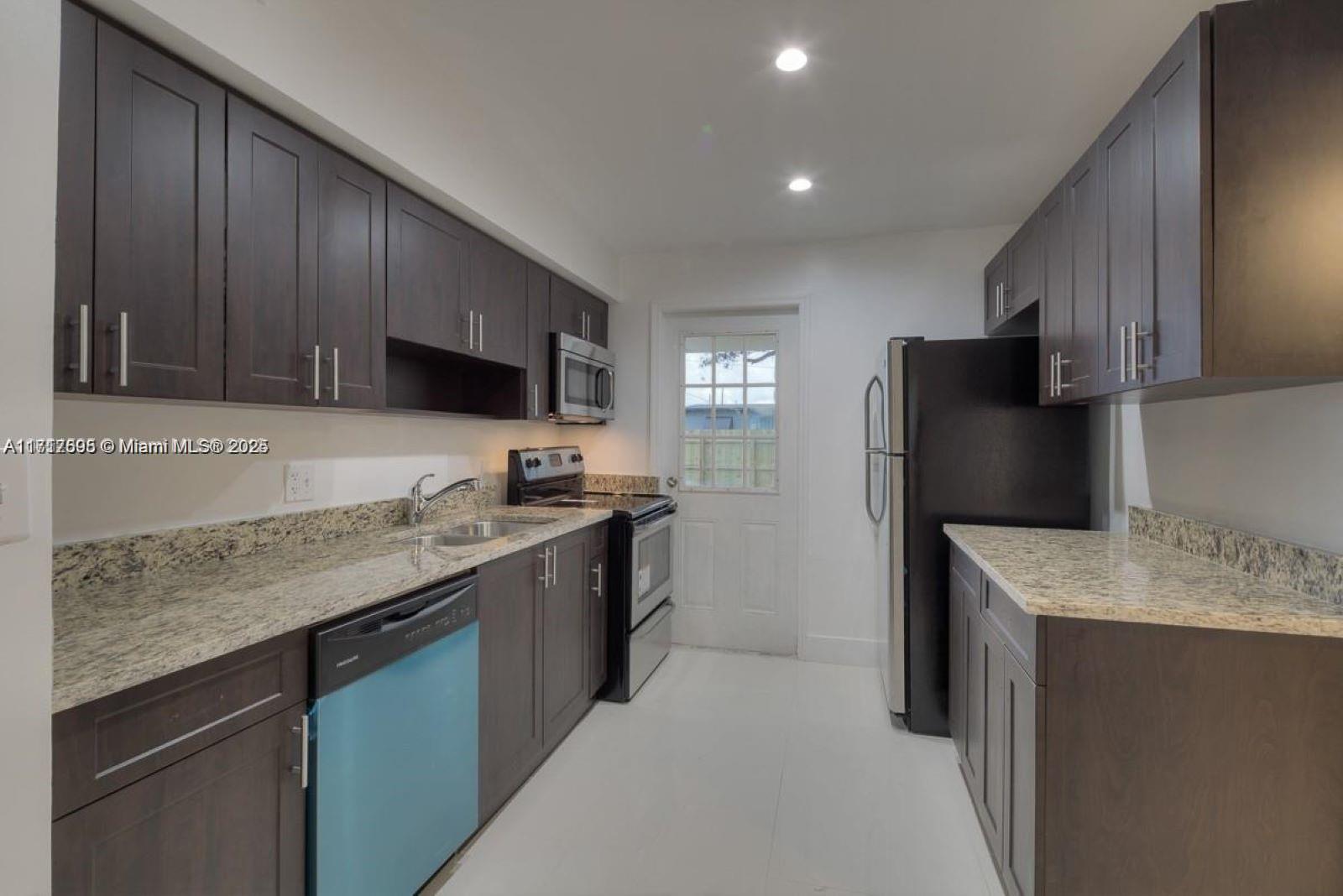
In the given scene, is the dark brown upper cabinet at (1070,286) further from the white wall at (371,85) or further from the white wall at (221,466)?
the white wall at (221,466)

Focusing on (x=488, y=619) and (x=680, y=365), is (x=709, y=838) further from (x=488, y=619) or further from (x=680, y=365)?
(x=680, y=365)

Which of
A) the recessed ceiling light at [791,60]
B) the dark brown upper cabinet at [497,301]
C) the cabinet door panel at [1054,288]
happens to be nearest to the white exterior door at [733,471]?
the dark brown upper cabinet at [497,301]

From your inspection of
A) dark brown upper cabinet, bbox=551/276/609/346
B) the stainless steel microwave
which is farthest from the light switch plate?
dark brown upper cabinet, bbox=551/276/609/346

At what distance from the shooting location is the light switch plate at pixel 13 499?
0.73 metres

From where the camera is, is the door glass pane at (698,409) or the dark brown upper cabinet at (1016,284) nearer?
the dark brown upper cabinet at (1016,284)

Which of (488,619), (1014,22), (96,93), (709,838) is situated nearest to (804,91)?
(1014,22)

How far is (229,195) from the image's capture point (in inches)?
56.1

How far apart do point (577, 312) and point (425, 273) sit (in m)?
1.33

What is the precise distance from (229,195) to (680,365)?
266cm

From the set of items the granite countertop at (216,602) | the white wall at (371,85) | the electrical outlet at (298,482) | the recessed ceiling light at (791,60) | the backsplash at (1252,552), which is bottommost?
the granite countertop at (216,602)

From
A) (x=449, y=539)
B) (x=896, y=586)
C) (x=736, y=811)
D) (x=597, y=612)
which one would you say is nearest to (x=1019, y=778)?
(x=736, y=811)

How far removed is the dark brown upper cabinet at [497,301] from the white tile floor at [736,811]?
169cm

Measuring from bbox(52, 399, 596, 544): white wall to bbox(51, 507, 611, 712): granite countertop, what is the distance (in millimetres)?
148

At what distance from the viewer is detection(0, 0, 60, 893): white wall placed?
745 mm
